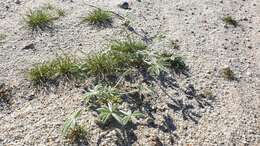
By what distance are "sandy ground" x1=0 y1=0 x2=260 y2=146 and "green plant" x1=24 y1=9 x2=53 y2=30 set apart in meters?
0.13

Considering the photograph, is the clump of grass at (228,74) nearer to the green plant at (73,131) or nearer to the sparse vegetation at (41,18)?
the green plant at (73,131)

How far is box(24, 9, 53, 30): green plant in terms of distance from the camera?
7.58 meters

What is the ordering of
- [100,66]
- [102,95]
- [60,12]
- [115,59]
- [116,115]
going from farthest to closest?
[60,12]
[115,59]
[100,66]
[102,95]
[116,115]

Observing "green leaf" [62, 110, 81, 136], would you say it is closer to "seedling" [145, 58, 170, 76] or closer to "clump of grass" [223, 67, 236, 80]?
"seedling" [145, 58, 170, 76]

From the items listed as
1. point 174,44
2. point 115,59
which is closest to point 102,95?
point 115,59

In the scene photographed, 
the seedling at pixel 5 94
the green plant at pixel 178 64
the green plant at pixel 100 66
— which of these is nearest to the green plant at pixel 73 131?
the seedling at pixel 5 94

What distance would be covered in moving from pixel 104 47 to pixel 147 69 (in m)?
0.90

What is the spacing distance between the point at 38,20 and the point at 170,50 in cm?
227

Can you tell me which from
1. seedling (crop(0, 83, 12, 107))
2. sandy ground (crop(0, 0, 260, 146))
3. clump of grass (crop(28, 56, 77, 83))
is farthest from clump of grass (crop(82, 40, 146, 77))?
seedling (crop(0, 83, 12, 107))

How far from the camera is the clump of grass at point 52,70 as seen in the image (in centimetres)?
643

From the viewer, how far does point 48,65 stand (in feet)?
21.8

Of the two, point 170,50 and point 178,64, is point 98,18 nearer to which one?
point 170,50

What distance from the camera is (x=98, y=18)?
7.86 meters

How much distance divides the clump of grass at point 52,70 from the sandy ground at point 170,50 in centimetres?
17
